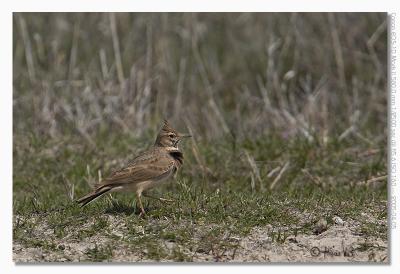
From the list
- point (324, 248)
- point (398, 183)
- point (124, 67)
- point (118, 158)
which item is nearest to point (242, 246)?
point (324, 248)

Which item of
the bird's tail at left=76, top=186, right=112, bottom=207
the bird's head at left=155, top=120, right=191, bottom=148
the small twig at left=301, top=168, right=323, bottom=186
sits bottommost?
the small twig at left=301, top=168, right=323, bottom=186

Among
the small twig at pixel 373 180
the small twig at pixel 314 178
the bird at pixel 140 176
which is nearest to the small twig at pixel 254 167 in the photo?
the small twig at pixel 314 178

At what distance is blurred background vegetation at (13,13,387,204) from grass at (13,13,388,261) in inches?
0.9

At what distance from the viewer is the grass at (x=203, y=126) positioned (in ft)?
21.5

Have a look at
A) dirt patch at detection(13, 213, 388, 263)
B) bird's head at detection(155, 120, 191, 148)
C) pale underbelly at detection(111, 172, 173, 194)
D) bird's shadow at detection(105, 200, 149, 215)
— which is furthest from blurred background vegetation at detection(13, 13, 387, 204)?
dirt patch at detection(13, 213, 388, 263)

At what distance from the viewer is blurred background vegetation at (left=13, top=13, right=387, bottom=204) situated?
30.3ft

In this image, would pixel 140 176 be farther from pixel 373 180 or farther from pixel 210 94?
pixel 210 94

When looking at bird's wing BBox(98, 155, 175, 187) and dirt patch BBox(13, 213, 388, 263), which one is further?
bird's wing BBox(98, 155, 175, 187)

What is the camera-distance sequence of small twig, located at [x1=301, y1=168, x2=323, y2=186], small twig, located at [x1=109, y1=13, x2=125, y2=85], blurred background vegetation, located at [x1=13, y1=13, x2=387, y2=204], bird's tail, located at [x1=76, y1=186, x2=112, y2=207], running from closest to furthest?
bird's tail, located at [x1=76, y1=186, x2=112, y2=207] < small twig, located at [x1=301, y1=168, x2=323, y2=186] < blurred background vegetation, located at [x1=13, y1=13, x2=387, y2=204] < small twig, located at [x1=109, y1=13, x2=125, y2=85]

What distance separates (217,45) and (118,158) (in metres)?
3.53

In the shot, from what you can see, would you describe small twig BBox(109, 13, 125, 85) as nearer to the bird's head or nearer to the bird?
the bird's head

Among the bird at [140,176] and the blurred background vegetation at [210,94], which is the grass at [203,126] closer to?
the blurred background vegetation at [210,94]

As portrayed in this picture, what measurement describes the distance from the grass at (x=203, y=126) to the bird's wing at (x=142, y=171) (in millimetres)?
288

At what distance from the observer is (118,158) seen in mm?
9438
